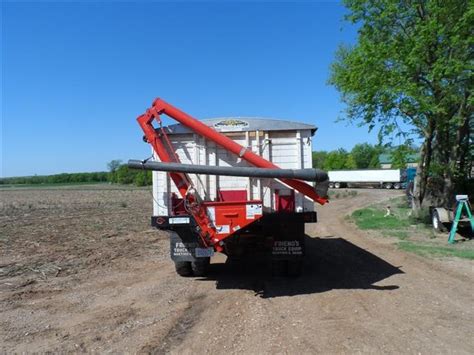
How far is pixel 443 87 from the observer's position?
1428cm

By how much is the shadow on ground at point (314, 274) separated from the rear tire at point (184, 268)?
0.40 metres

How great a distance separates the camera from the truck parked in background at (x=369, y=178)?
53.0m

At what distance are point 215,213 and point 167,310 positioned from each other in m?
1.69

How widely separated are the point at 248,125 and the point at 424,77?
1039cm

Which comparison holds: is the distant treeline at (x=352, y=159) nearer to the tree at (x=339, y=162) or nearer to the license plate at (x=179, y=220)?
the tree at (x=339, y=162)

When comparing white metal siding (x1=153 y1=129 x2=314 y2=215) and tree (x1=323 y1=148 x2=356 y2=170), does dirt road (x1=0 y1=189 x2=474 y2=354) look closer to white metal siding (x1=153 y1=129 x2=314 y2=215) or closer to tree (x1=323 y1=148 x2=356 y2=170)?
white metal siding (x1=153 y1=129 x2=314 y2=215)

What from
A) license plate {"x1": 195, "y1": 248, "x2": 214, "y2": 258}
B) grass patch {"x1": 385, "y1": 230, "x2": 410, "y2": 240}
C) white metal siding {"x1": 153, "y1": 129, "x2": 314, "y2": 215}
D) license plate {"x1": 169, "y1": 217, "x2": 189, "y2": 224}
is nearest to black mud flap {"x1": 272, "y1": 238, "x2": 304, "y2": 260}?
white metal siding {"x1": 153, "y1": 129, "x2": 314, "y2": 215}

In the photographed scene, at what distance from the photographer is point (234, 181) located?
7234 millimetres

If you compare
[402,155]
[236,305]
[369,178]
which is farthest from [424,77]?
[369,178]

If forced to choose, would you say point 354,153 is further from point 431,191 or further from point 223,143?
point 223,143

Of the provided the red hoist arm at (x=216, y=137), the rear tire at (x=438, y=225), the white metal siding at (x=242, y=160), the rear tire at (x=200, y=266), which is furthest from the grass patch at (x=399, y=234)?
the rear tire at (x=200, y=266)

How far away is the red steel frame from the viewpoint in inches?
265

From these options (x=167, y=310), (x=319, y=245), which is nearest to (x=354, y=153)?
(x=319, y=245)

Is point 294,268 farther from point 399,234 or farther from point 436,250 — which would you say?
point 399,234
